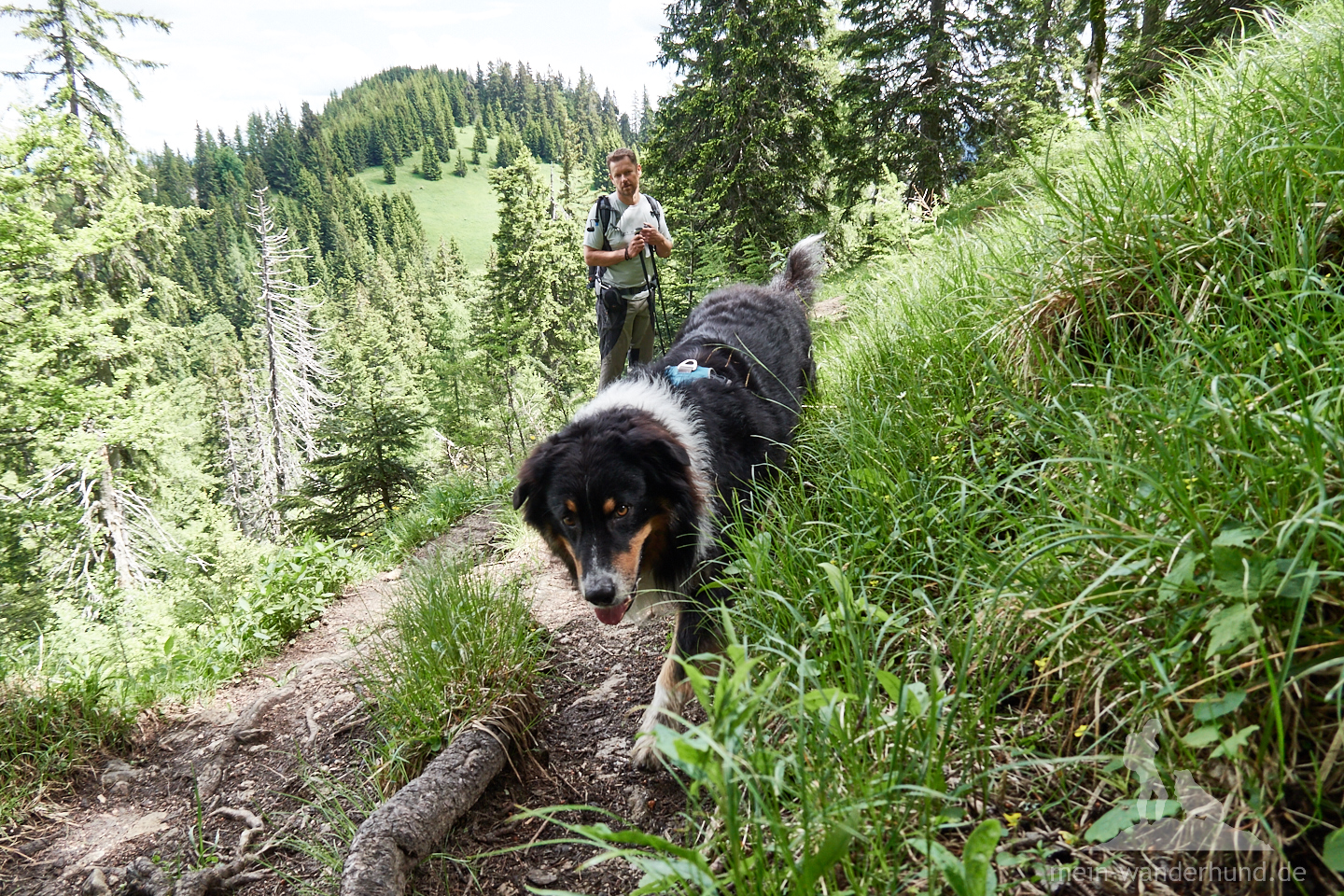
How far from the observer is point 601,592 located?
9.04 ft

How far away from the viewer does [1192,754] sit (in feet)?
4.01

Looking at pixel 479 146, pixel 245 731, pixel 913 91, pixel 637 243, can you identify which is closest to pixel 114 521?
pixel 245 731

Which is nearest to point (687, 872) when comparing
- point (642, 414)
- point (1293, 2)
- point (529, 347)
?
point (642, 414)

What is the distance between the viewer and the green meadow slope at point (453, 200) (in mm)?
93062

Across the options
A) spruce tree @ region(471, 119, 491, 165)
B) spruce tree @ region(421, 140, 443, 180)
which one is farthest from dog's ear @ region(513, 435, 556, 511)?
spruce tree @ region(471, 119, 491, 165)

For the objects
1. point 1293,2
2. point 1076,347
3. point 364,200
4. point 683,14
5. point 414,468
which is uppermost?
point 364,200

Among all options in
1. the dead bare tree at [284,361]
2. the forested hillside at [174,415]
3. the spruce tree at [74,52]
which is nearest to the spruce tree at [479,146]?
the forested hillside at [174,415]

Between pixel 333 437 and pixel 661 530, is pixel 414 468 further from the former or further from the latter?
pixel 661 530

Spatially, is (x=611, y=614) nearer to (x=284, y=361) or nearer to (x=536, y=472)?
Result: (x=536, y=472)

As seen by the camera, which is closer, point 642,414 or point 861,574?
point 861,574

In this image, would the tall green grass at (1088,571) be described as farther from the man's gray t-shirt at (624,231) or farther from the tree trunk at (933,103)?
the tree trunk at (933,103)

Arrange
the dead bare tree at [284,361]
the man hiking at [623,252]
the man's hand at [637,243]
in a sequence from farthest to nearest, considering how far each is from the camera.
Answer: the dead bare tree at [284,361] < the man hiking at [623,252] < the man's hand at [637,243]

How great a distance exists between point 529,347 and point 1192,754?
25.5m

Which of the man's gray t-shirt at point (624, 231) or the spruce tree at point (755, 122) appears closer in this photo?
the man's gray t-shirt at point (624, 231)
